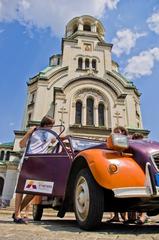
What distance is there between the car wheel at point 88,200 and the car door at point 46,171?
41 centimetres

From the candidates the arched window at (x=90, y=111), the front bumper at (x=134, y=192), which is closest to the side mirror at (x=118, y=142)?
the front bumper at (x=134, y=192)

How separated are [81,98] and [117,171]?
977 inches

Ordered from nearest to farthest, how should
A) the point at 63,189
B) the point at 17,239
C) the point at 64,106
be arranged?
the point at 17,239 → the point at 63,189 → the point at 64,106

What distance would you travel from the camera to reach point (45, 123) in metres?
5.19

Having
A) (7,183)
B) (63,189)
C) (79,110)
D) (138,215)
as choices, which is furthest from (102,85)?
(63,189)

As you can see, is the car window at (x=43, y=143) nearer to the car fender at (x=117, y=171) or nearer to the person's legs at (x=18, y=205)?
the person's legs at (x=18, y=205)

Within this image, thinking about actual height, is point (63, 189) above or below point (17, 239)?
above

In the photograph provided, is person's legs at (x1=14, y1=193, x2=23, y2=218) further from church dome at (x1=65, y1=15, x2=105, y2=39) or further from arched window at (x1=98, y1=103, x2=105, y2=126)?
church dome at (x1=65, y1=15, x2=105, y2=39)

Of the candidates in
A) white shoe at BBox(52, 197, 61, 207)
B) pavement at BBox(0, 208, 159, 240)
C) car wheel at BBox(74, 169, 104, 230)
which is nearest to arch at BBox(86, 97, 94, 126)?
white shoe at BBox(52, 197, 61, 207)

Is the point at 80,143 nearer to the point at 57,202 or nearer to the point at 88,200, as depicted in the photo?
the point at 57,202

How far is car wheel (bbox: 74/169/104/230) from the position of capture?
10.1ft

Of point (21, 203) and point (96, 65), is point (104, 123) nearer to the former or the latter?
point (96, 65)

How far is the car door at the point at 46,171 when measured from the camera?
405 cm

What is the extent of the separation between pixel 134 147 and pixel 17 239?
1943 mm
